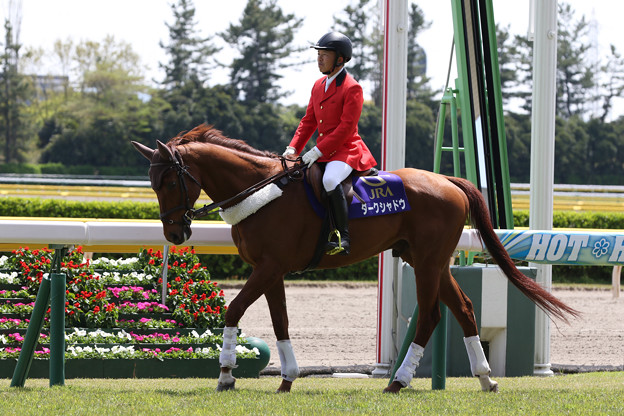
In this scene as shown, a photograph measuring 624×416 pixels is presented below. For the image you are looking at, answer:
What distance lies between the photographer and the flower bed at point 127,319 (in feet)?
21.6

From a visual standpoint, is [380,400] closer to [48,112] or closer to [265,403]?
[265,403]

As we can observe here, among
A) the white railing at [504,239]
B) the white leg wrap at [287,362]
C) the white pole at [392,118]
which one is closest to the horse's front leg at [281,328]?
the white leg wrap at [287,362]

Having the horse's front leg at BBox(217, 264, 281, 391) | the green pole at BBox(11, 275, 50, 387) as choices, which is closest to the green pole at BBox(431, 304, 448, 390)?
the horse's front leg at BBox(217, 264, 281, 391)

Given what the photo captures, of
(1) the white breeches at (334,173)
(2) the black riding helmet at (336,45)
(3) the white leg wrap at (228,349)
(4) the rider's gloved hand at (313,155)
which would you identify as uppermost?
(2) the black riding helmet at (336,45)

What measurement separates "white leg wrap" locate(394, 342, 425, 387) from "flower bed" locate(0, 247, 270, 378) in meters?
1.67

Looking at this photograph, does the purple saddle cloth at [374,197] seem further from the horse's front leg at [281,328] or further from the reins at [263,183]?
the horse's front leg at [281,328]

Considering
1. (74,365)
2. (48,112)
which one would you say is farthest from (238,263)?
(48,112)

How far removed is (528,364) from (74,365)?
3858mm

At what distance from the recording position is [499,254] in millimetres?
5859

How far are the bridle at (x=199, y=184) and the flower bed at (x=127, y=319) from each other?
5.99ft

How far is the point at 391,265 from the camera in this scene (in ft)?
25.7

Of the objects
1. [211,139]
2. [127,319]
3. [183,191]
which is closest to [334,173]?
[211,139]

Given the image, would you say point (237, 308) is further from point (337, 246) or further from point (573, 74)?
point (573, 74)

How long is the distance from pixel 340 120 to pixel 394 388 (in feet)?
5.67
